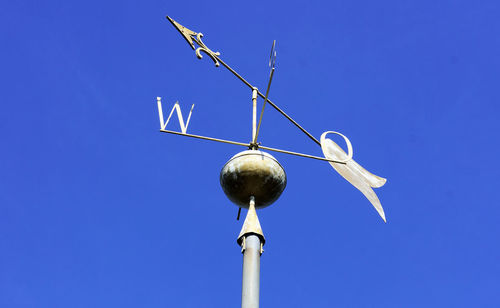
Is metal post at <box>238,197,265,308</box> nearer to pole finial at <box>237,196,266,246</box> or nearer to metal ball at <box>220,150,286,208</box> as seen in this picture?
pole finial at <box>237,196,266,246</box>

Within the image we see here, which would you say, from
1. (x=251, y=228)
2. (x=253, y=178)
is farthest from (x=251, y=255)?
(x=253, y=178)

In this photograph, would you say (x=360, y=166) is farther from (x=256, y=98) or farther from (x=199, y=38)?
(x=199, y=38)

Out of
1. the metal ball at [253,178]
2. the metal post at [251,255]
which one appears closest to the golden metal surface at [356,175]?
the metal ball at [253,178]

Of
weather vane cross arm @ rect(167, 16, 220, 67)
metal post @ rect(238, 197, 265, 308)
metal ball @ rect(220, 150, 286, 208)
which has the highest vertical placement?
weather vane cross arm @ rect(167, 16, 220, 67)

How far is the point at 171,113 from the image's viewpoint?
346 inches

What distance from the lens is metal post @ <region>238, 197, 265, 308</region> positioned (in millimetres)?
6551

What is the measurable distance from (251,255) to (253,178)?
92cm

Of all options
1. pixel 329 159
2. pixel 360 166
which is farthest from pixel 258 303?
pixel 360 166

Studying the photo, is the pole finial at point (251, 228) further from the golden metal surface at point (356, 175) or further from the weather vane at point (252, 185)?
the golden metal surface at point (356, 175)

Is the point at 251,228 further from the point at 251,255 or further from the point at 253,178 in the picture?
the point at 253,178

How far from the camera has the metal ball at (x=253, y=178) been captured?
7.44 meters

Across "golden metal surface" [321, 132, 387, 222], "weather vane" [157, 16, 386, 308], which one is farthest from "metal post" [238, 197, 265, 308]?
"golden metal surface" [321, 132, 387, 222]

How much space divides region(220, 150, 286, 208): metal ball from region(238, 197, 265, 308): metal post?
13 cm

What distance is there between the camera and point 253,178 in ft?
24.4
